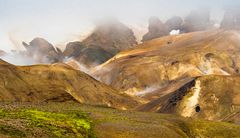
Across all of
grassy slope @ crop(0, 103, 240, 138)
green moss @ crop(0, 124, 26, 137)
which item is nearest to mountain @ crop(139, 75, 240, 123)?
grassy slope @ crop(0, 103, 240, 138)

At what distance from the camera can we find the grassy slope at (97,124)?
56.3m

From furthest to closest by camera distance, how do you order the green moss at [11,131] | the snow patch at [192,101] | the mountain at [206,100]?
the snow patch at [192,101] < the mountain at [206,100] < the green moss at [11,131]

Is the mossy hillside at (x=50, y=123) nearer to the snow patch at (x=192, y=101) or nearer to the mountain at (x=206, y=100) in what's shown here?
the mountain at (x=206, y=100)

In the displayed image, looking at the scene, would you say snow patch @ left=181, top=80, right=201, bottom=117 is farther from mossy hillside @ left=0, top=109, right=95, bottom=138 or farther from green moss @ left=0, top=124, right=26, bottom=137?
green moss @ left=0, top=124, right=26, bottom=137

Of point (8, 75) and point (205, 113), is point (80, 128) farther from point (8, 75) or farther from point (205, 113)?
point (205, 113)

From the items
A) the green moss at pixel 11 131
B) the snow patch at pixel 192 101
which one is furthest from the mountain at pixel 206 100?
the green moss at pixel 11 131

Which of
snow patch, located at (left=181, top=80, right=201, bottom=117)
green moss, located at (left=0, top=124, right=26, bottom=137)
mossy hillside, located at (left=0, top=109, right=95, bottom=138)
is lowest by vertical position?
green moss, located at (left=0, top=124, right=26, bottom=137)

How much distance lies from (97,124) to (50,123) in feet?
38.1

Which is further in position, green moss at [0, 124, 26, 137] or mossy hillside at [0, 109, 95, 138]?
mossy hillside at [0, 109, 95, 138]

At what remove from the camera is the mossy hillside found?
53.2 m

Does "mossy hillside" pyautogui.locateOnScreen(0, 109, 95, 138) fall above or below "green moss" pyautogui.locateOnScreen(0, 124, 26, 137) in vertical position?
above

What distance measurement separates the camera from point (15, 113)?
61.8 meters

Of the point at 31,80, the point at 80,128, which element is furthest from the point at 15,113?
the point at 31,80

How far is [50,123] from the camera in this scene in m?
60.4
